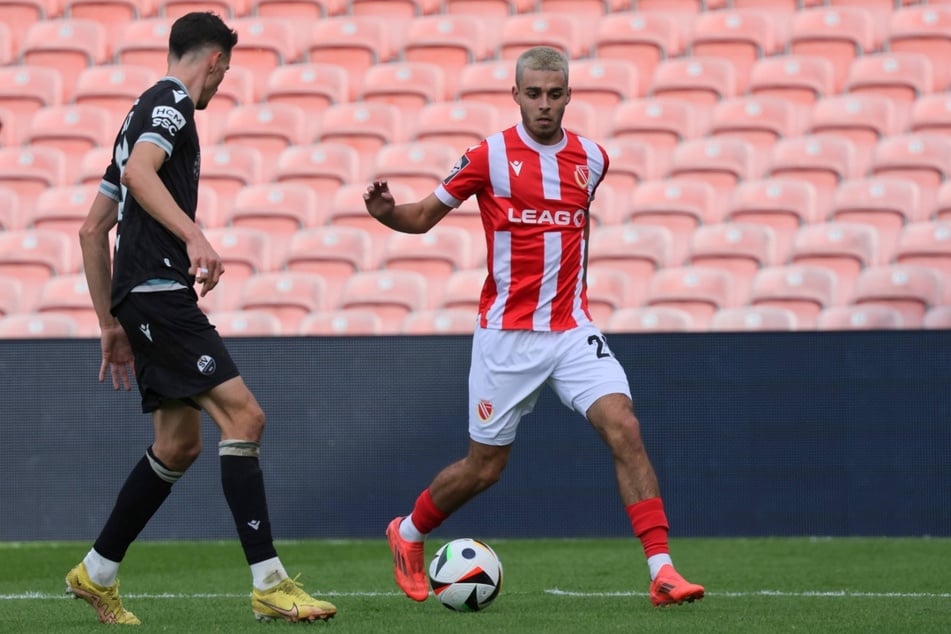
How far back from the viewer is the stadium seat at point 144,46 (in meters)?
13.1

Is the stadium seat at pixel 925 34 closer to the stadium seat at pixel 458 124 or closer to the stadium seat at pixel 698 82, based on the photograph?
the stadium seat at pixel 698 82

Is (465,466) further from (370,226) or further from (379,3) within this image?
(379,3)

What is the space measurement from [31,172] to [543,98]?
314 inches

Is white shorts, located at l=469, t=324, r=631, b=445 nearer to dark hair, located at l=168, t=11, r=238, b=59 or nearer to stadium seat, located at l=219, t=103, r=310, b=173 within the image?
dark hair, located at l=168, t=11, r=238, b=59

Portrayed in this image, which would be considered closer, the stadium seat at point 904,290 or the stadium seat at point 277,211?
the stadium seat at point 904,290

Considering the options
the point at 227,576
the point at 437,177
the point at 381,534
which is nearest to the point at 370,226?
the point at 437,177

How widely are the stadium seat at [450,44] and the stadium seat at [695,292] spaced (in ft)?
11.0

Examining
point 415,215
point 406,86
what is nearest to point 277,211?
point 406,86

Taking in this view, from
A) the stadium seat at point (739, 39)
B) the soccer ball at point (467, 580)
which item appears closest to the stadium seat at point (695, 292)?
the stadium seat at point (739, 39)

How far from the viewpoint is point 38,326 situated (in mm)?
10406

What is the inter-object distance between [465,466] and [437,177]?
21.5 feet

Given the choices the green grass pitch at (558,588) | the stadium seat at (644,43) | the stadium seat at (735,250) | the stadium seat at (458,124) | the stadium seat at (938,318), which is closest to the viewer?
the green grass pitch at (558,588)

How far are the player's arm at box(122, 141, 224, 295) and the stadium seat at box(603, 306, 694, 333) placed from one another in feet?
19.3

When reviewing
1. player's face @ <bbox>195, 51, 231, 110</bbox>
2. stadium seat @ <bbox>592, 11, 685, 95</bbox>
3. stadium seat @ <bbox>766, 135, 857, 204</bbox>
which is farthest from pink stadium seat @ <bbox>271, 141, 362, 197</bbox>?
Result: player's face @ <bbox>195, 51, 231, 110</bbox>
